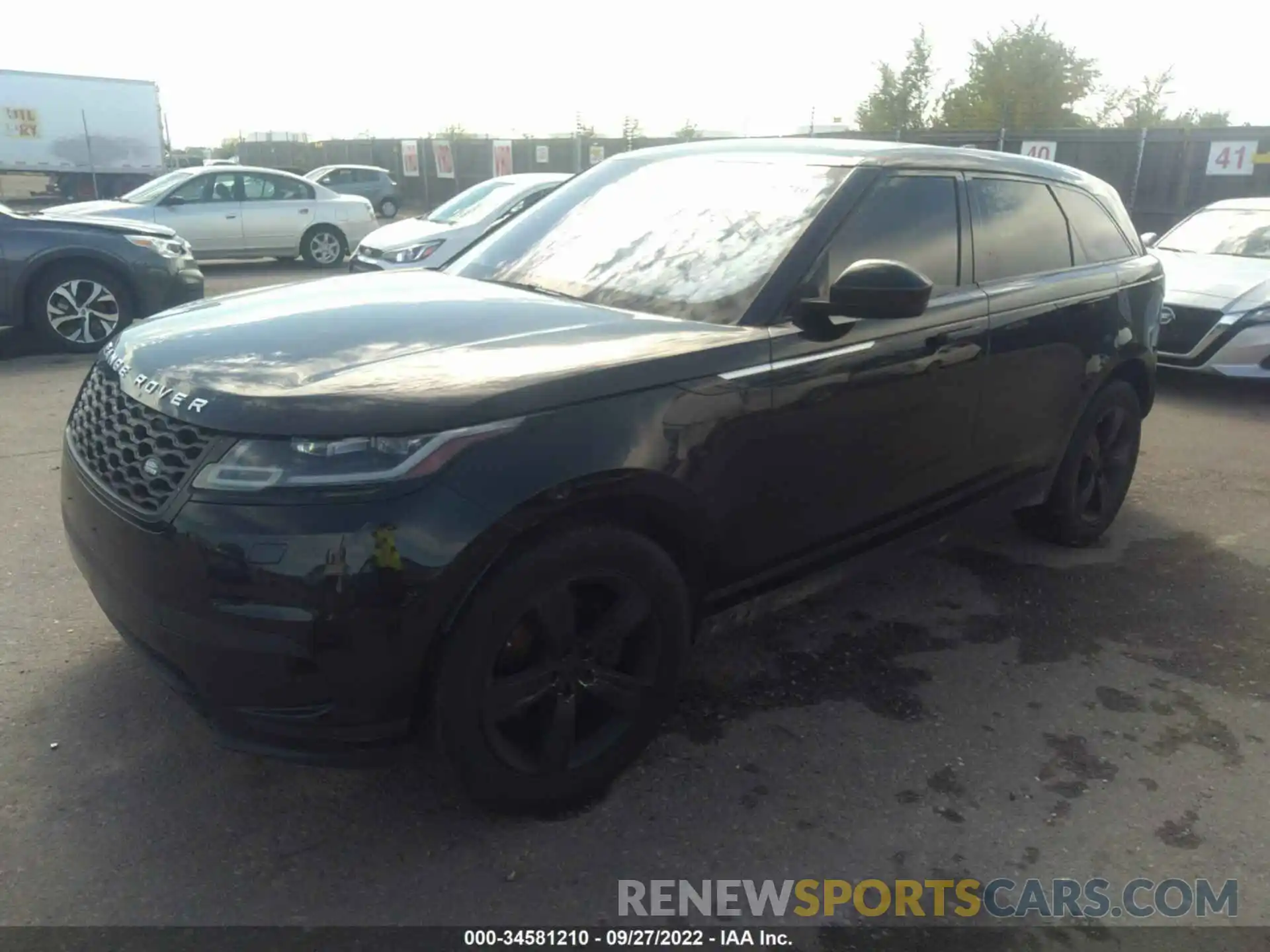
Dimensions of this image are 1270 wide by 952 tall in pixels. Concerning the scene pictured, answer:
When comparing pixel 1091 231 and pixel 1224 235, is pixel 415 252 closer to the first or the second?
pixel 1091 231

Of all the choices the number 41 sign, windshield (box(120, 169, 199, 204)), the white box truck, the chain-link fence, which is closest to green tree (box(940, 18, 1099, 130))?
the chain-link fence

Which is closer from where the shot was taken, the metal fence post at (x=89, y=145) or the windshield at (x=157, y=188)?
the windshield at (x=157, y=188)

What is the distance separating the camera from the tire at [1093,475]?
454 cm

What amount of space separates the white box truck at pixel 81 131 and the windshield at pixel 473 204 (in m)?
15.3

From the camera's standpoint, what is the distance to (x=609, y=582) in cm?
261

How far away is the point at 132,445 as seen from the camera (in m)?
2.46

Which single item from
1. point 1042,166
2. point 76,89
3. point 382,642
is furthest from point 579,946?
point 76,89

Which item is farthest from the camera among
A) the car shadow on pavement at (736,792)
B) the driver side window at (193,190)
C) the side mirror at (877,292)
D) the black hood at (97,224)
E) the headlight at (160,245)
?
the driver side window at (193,190)

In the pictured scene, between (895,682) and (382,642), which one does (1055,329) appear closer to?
(895,682)

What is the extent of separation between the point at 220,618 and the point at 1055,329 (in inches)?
132

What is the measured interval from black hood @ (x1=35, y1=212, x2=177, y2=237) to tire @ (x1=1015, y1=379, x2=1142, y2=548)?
24.9 ft

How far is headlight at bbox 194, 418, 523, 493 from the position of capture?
2.19 metres

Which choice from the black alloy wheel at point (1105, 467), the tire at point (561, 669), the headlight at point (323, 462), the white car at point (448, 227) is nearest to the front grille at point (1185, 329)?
the black alloy wheel at point (1105, 467)

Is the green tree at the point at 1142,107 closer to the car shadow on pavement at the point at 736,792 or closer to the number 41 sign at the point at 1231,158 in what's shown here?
the number 41 sign at the point at 1231,158
